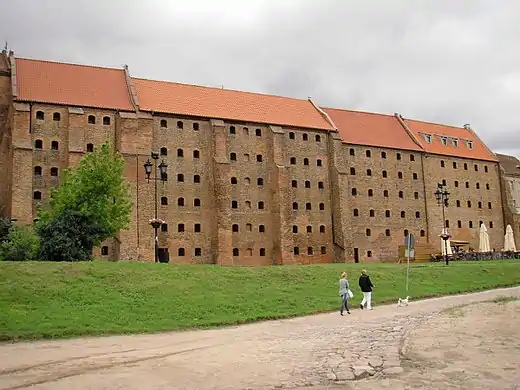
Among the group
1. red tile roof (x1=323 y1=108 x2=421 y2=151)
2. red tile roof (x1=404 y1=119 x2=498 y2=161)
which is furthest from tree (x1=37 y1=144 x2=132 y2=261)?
red tile roof (x1=404 y1=119 x2=498 y2=161)

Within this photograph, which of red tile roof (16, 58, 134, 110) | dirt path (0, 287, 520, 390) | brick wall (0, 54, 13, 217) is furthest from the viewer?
red tile roof (16, 58, 134, 110)

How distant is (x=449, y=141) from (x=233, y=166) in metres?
26.2

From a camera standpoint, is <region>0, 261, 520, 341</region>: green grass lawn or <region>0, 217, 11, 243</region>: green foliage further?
<region>0, 217, 11, 243</region>: green foliage

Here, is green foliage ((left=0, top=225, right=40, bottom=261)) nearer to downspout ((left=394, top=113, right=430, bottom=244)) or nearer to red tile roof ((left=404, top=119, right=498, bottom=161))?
downspout ((left=394, top=113, right=430, bottom=244))

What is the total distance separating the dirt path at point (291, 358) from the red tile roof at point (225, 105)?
32.2 meters

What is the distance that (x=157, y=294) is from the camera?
20.7 m

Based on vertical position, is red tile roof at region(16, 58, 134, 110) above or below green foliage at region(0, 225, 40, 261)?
above

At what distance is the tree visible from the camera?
2834 centimetres

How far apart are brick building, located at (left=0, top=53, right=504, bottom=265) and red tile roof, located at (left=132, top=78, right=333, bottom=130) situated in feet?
0.51

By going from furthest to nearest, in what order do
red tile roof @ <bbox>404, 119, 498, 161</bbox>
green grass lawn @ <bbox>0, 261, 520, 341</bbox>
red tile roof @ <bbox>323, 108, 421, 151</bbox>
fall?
red tile roof @ <bbox>404, 119, 498, 161</bbox> < red tile roof @ <bbox>323, 108, 421, 151</bbox> < green grass lawn @ <bbox>0, 261, 520, 341</bbox>

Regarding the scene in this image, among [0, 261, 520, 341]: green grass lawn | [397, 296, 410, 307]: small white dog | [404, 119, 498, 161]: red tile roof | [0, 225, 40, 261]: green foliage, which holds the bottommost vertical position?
[397, 296, 410, 307]: small white dog

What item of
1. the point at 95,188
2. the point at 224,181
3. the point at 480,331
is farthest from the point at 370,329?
the point at 224,181

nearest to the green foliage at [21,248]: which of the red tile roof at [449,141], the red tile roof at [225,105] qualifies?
the red tile roof at [225,105]

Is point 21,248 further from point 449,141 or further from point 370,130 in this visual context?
point 449,141
